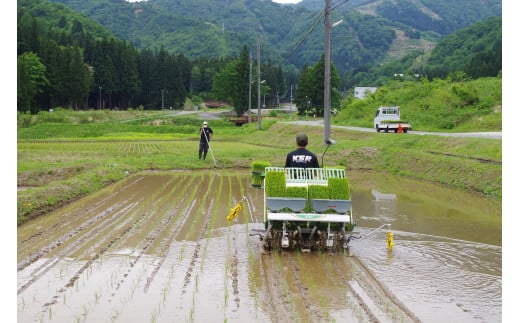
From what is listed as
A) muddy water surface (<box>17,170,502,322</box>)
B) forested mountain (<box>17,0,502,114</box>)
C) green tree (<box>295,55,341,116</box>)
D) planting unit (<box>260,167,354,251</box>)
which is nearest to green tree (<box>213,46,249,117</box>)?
forested mountain (<box>17,0,502,114</box>)

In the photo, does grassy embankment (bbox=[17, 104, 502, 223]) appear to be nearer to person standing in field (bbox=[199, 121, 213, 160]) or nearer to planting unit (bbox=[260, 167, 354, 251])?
person standing in field (bbox=[199, 121, 213, 160])

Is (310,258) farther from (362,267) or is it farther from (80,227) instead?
(80,227)

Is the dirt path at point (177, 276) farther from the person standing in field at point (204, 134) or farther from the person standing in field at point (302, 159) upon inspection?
the person standing in field at point (204, 134)

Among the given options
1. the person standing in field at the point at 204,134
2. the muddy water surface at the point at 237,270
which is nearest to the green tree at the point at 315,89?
the person standing in field at the point at 204,134

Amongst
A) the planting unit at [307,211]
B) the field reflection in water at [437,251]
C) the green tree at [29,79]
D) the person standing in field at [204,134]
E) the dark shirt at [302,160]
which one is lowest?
the field reflection in water at [437,251]

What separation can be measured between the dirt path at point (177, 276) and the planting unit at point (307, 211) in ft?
1.10

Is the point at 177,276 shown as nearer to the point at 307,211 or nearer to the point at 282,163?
the point at 307,211

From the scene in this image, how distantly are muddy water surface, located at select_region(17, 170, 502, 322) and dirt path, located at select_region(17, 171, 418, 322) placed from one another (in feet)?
0.05

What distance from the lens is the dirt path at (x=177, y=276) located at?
17.9 feet

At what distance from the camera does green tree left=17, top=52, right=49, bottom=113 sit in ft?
182

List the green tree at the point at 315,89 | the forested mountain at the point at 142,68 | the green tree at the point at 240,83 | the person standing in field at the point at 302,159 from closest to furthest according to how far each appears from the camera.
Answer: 1. the person standing in field at the point at 302,159
2. the forested mountain at the point at 142,68
3. the green tree at the point at 315,89
4. the green tree at the point at 240,83

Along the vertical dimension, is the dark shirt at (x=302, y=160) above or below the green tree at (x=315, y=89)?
below

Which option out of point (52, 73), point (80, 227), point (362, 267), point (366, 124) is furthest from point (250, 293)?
point (52, 73)

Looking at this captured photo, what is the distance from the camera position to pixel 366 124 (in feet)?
144
